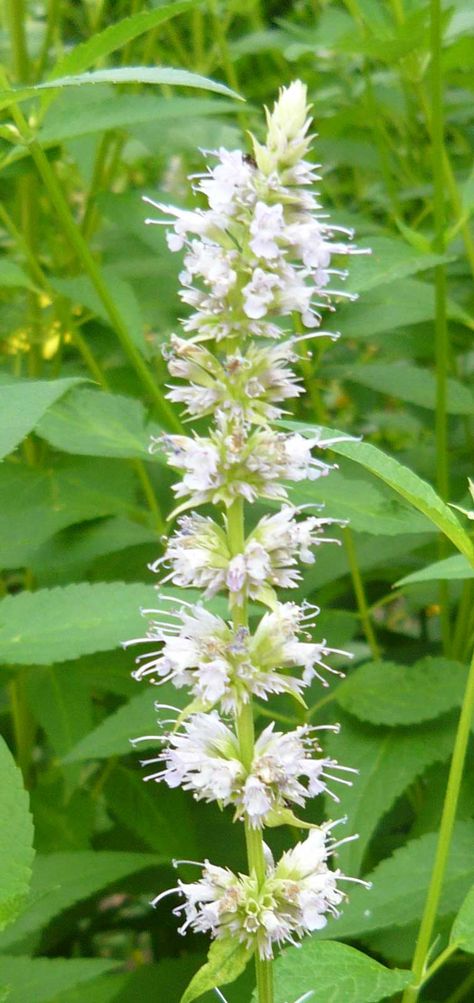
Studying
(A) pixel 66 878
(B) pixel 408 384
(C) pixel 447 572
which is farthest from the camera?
(B) pixel 408 384

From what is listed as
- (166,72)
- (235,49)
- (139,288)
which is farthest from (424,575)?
(235,49)

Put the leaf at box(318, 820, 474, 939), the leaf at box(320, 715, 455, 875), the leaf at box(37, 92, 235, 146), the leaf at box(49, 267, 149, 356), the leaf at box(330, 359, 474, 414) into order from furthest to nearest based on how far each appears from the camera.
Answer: the leaf at box(330, 359, 474, 414)
the leaf at box(49, 267, 149, 356)
the leaf at box(37, 92, 235, 146)
the leaf at box(320, 715, 455, 875)
the leaf at box(318, 820, 474, 939)

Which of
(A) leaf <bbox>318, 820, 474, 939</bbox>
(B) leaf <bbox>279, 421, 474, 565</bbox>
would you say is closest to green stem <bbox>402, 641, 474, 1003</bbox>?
(B) leaf <bbox>279, 421, 474, 565</bbox>

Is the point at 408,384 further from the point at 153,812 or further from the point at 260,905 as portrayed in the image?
the point at 260,905

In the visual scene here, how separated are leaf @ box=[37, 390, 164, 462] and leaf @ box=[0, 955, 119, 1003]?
0.68m

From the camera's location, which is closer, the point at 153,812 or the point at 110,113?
the point at 110,113

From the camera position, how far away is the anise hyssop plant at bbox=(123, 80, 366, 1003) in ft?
3.17

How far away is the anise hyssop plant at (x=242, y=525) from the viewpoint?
967 mm

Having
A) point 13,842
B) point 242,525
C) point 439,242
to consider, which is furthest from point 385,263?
point 13,842

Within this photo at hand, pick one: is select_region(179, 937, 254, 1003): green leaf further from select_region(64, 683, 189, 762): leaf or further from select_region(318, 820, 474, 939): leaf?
select_region(64, 683, 189, 762): leaf

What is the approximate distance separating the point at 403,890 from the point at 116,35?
1.08 meters

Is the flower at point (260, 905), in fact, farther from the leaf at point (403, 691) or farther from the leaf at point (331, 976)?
the leaf at point (403, 691)

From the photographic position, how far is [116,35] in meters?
1.42

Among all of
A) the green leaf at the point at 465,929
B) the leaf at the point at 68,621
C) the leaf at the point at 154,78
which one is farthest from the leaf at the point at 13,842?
the leaf at the point at 154,78
